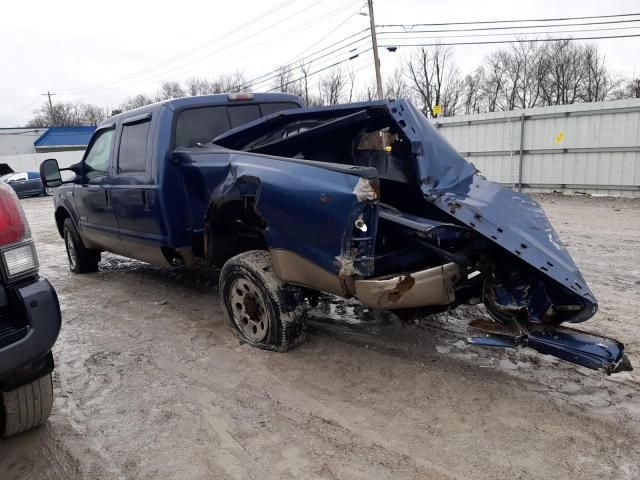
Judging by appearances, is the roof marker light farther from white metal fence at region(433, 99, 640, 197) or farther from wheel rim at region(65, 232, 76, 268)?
white metal fence at region(433, 99, 640, 197)

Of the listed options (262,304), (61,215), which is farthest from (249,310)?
(61,215)

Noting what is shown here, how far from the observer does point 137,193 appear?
493 cm

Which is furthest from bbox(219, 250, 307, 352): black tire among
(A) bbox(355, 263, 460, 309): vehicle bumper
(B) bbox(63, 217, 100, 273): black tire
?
(B) bbox(63, 217, 100, 273): black tire

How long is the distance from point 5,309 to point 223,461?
1352mm

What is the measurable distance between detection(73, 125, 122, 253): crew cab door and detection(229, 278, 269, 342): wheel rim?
7.13ft

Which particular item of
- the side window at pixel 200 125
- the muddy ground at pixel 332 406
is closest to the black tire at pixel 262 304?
the muddy ground at pixel 332 406

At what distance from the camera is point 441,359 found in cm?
375

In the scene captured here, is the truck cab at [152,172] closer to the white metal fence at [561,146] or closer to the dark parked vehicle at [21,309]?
the dark parked vehicle at [21,309]

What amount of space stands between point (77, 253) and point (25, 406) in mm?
4600

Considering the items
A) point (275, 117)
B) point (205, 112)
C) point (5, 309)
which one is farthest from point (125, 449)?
point (205, 112)

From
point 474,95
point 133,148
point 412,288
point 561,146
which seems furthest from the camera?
point 474,95

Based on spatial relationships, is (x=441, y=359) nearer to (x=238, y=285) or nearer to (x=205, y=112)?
(x=238, y=285)

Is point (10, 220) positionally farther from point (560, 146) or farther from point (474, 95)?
point (474, 95)

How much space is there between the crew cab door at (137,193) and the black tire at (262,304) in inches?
43.6
